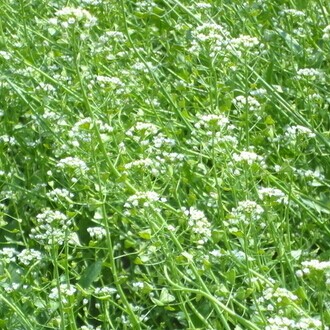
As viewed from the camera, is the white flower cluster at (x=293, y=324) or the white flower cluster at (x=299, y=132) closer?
the white flower cluster at (x=293, y=324)

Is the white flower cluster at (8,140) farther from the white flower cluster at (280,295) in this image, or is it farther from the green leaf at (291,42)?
the white flower cluster at (280,295)

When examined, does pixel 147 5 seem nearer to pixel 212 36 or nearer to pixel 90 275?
pixel 212 36

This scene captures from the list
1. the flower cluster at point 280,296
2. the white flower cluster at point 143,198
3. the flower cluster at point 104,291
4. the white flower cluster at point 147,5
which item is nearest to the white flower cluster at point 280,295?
the flower cluster at point 280,296

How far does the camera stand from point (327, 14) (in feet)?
12.1

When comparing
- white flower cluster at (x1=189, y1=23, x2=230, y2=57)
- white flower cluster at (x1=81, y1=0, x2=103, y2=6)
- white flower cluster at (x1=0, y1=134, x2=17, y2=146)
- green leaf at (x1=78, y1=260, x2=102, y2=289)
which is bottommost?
green leaf at (x1=78, y1=260, x2=102, y2=289)

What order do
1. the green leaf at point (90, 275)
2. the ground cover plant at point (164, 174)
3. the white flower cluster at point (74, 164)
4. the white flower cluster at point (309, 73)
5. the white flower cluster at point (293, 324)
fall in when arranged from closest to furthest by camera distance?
the white flower cluster at point (293, 324)
the ground cover plant at point (164, 174)
the white flower cluster at point (74, 164)
the green leaf at point (90, 275)
the white flower cluster at point (309, 73)

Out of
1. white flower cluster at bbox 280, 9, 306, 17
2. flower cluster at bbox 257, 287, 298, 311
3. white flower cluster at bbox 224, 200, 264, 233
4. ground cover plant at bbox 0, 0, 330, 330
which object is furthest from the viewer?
white flower cluster at bbox 280, 9, 306, 17

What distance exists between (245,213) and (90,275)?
567 millimetres

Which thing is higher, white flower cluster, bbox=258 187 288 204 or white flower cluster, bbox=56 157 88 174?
white flower cluster, bbox=258 187 288 204

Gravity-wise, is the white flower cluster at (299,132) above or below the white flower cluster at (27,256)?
above

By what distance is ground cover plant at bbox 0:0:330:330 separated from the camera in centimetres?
245

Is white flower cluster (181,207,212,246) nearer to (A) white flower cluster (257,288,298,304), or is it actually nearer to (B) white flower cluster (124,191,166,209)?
(B) white flower cluster (124,191,166,209)

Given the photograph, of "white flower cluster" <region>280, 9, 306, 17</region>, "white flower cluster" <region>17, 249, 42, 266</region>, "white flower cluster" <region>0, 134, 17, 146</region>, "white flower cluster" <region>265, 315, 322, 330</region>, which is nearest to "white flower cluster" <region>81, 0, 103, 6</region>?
"white flower cluster" <region>0, 134, 17, 146</region>

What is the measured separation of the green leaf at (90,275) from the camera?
272 centimetres
